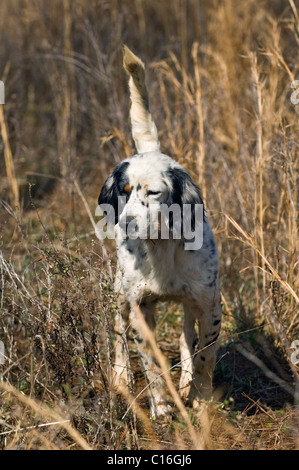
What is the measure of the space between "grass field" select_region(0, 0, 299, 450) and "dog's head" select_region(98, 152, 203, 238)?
0.52 feet

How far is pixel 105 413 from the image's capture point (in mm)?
2477

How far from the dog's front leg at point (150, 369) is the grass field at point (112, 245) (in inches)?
3.7

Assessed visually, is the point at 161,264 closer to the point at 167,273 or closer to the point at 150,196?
the point at 167,273

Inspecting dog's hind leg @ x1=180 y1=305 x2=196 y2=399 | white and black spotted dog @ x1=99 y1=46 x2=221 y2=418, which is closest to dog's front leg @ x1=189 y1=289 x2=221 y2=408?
white and black spotted dog @ x1=99 y1=46 x2=221 y2=418

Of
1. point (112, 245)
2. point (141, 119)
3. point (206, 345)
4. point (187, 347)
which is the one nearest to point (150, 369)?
point (206, 345)

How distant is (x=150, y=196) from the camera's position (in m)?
2.68

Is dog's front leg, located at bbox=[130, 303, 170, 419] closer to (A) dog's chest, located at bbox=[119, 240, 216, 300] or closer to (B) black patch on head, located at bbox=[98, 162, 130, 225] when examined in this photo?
(A) dog's chest, located at bbox=[119, 240, 216, 300]

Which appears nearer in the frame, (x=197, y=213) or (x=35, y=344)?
(x=35, y=344)

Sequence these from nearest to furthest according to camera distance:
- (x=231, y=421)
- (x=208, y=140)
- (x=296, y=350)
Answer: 1. (x=231, y=421)
2. (x=296, y=350)
3. (x=208, y=140)

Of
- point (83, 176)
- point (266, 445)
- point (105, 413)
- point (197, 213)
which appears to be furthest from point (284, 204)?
point (83, 176)

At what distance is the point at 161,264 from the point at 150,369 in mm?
501

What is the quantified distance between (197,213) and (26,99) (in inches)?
172

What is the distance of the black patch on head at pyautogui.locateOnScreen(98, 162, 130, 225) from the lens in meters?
2.78
